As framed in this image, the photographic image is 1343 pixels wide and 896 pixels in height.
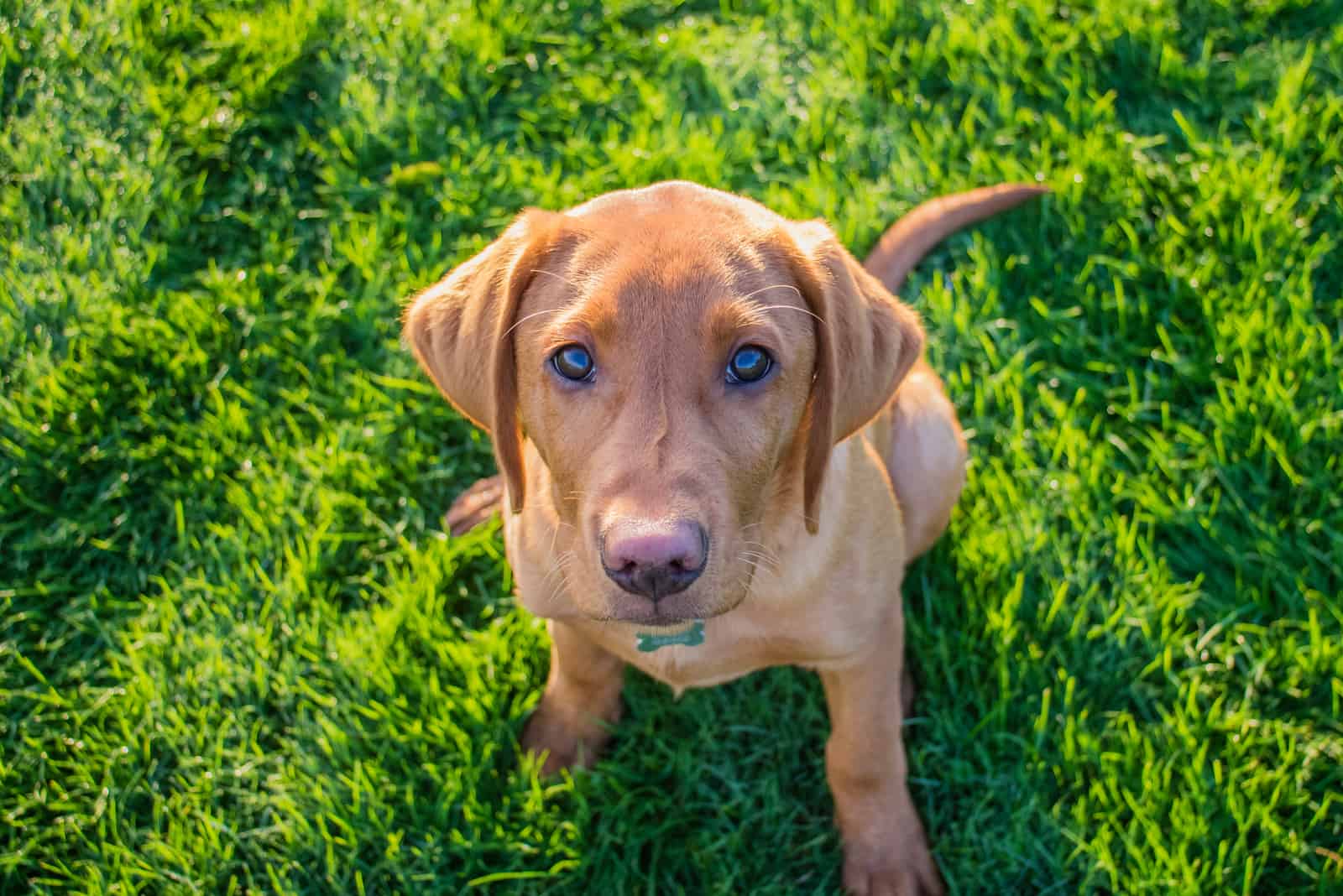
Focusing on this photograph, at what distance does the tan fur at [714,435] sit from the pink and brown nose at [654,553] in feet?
0.12

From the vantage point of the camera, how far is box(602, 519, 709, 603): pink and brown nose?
2213 millimetres

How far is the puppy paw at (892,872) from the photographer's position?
3.26 metres

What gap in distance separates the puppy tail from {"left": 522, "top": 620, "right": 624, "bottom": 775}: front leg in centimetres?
157

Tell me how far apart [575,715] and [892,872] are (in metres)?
1.04

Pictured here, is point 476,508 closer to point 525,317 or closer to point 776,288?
point 525,317

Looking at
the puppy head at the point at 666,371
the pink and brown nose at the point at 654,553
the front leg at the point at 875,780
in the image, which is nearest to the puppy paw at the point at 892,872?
the front leg at the point at 875,780

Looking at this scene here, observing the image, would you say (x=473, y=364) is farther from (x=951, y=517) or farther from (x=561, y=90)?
(x=561, y=90)

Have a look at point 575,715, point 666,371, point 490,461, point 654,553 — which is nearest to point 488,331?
point 666,371

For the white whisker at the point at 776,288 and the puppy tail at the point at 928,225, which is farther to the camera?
the puppy tail at the point at 928,225

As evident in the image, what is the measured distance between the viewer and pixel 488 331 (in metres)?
2.66

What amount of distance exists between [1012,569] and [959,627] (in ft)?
0.87

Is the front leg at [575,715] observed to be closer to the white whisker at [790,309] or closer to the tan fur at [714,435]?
the tan fur at [714,435]

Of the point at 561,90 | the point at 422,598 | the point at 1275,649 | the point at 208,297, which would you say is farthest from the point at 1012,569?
the point at 208,297

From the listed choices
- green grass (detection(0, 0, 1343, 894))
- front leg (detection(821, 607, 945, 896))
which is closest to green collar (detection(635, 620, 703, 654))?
front leg (detection(821, 607, 945, 896))
